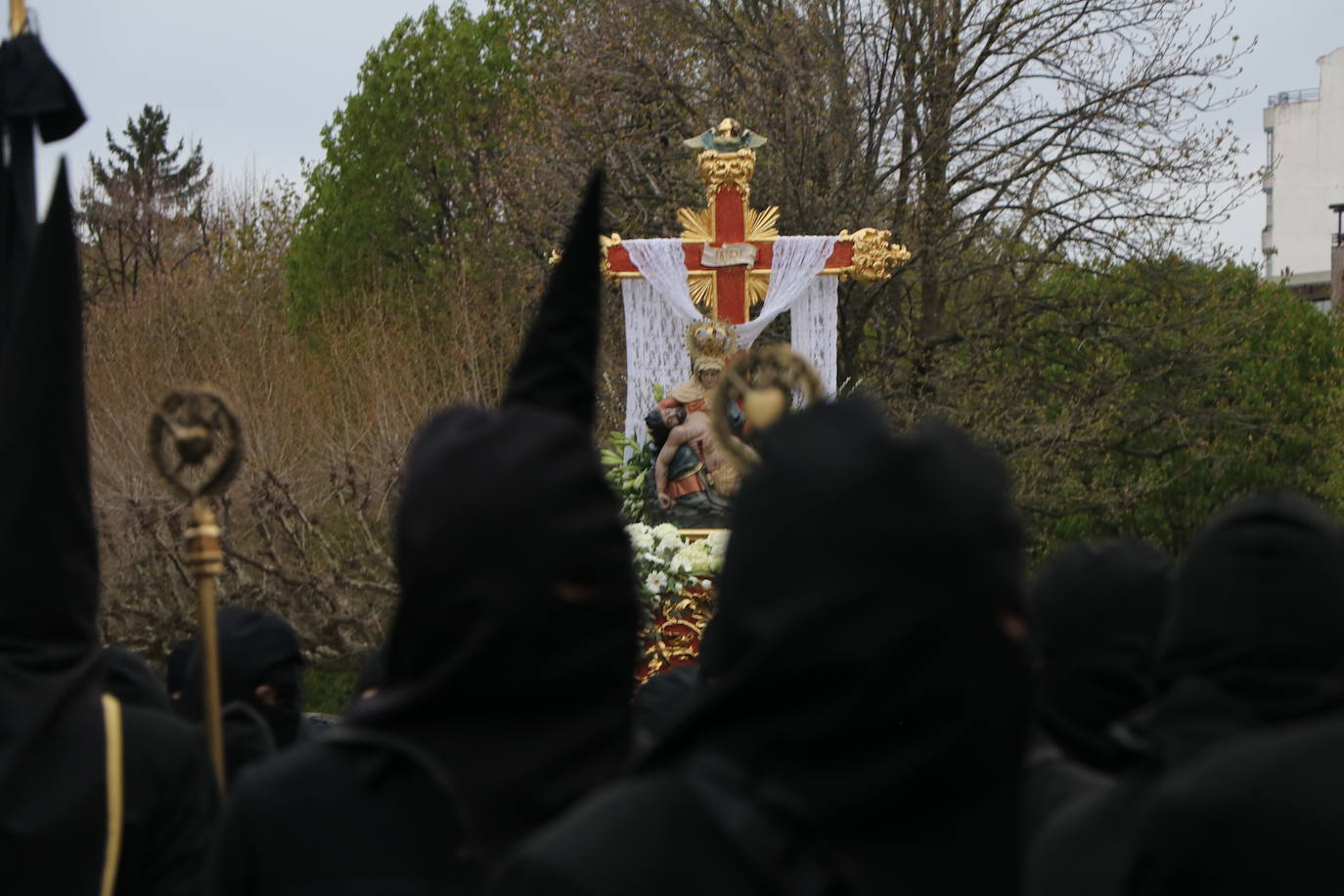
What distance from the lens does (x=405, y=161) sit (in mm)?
33500

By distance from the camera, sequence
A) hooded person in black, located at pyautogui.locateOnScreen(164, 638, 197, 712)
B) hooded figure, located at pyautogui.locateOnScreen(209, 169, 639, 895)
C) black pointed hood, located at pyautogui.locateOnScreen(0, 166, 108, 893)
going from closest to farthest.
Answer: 1. hooded figure, located at pyautogui.locateOnScreen(209, 169, 639, 895)
2. black pointed hood, located at pyautogui.locateOnScreen(0, 166, 108, 893)
3. hooded person in black, located at pyautogui.locateOnScreen(164, 638, 197, 712)

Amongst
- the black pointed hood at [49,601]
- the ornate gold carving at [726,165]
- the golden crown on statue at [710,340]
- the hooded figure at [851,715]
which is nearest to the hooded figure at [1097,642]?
the hooded figure at [851,715]

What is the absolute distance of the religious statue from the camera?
12281 mm

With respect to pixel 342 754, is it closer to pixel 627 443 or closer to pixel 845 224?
pixel 627 443

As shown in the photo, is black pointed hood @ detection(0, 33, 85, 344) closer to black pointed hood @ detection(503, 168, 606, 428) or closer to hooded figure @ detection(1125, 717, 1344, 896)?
black pointed hood @ detection(503, 168, 606, 428)

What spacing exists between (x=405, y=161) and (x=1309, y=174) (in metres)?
31.9

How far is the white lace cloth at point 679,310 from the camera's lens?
1338 centimetres

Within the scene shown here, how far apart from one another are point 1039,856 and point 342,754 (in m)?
1.08

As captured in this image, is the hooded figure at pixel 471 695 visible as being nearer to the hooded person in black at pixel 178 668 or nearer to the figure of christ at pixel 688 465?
the hooded person in black at pixel 178 668

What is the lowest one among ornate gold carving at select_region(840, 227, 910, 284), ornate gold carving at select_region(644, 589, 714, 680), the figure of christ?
ornate gold carving at select_region(644, 589, 714, 680)

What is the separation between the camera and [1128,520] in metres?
27.6

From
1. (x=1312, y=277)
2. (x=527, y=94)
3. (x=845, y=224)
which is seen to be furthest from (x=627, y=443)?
(x=1312, y=277)

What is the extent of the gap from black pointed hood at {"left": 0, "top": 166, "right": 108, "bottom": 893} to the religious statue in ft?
29.0

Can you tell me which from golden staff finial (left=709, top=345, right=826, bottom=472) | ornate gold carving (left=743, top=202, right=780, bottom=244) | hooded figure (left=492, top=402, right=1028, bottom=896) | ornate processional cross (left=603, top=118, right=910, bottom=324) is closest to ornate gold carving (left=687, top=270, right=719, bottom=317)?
ornate processional cross (left=603, top=118, right=910, bottom=324)
